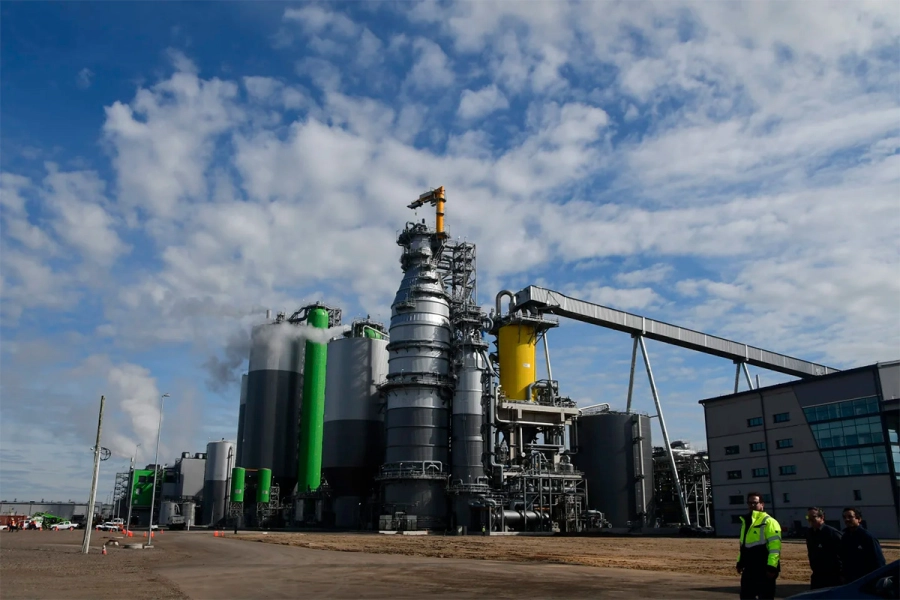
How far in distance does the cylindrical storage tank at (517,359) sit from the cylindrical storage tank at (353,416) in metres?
16.4

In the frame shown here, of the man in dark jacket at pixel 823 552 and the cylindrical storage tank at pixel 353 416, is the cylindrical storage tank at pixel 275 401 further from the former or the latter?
the man in dark jacket at pixel 823 552

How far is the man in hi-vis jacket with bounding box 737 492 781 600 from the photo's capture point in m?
11.5

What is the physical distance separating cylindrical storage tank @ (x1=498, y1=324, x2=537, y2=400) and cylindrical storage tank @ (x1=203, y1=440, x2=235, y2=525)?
40.7 m

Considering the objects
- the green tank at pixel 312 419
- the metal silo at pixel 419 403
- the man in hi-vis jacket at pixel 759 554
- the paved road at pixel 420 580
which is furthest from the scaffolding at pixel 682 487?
the man in hi-vis jacket at pixel 759 554

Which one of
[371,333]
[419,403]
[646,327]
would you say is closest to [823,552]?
[419,403]

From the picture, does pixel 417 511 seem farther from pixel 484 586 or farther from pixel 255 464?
pixel 484 586

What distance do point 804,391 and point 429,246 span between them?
145ft

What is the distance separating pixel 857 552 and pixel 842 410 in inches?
2049

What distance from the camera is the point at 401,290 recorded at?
270 ft

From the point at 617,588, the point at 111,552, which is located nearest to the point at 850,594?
the point at 617,588

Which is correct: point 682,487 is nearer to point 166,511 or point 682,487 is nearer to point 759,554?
point 166,511

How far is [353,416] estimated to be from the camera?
83.8 meters

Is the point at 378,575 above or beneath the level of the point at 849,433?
beneath

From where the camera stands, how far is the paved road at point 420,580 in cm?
1917
